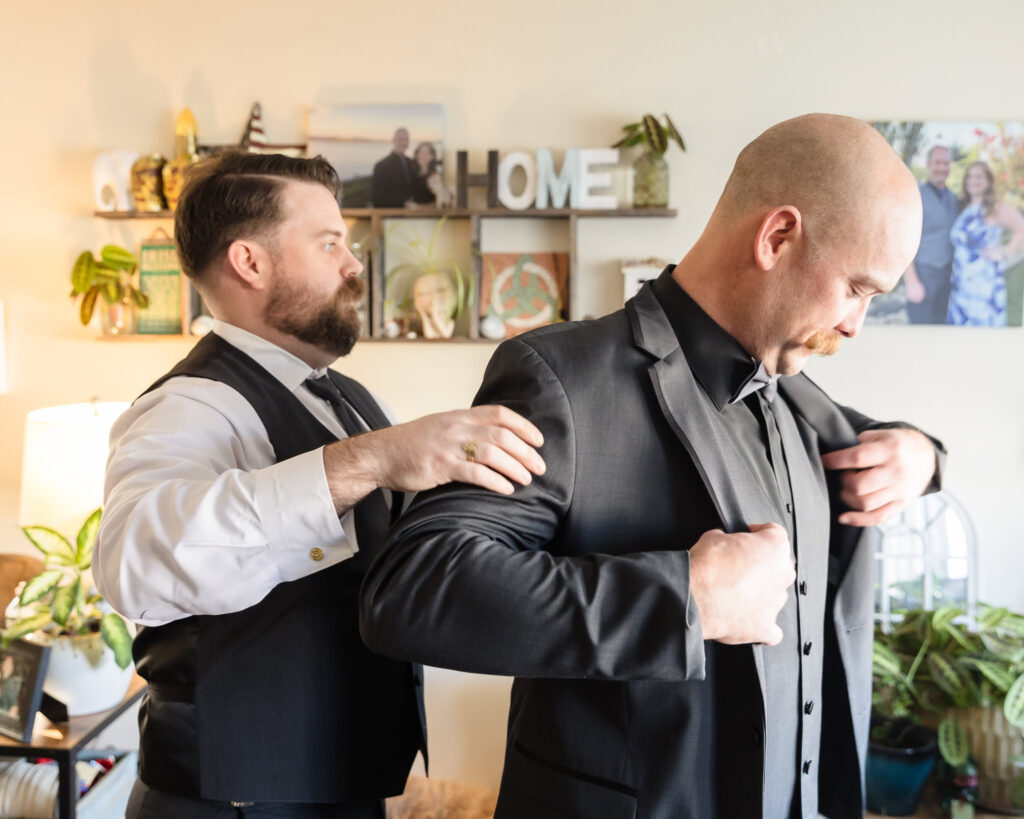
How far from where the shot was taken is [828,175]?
96 cm

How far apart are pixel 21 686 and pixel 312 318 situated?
137 centimetres

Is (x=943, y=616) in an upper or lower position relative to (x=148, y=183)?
lower

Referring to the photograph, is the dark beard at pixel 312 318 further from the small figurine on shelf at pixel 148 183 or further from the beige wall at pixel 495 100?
the small figurine on shelf at pixel 148 183

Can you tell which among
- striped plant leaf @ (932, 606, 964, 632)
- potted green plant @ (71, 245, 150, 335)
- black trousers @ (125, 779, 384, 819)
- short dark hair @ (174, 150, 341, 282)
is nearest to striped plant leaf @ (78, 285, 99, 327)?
potted green plant @ (71, 245, 150, 335)

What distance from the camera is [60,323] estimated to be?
10.8ft

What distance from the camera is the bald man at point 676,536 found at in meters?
0.83

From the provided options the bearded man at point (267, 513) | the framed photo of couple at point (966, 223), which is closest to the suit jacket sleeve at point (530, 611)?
the bearded man at point (267, 513)

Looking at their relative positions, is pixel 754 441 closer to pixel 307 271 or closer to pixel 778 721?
pixel 778 721

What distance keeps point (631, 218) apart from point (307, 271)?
5.96 feet

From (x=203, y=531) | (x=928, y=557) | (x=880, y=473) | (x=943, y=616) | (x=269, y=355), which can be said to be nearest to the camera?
(x=203, y=531)

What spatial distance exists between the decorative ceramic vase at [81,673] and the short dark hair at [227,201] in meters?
1.17

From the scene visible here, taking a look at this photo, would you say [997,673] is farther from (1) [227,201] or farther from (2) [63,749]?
(2) [63,749]

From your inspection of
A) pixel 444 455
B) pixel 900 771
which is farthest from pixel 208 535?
pixel 900 771

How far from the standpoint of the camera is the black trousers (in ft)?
4.19
